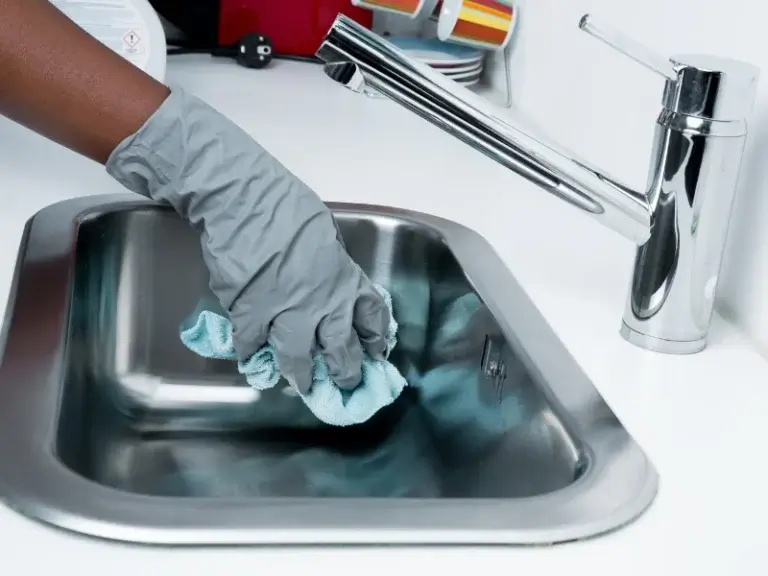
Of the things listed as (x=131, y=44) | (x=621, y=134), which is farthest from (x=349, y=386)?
(x=131, y=44)

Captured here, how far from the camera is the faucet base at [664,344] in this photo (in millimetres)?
699

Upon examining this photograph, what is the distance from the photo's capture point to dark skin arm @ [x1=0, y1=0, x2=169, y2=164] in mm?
718

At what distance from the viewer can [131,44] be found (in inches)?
47.4

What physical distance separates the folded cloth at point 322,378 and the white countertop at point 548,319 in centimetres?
15

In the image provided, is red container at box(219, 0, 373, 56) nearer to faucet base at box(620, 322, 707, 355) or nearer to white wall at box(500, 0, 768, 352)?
white wall at box(500, 0, 768, 352)

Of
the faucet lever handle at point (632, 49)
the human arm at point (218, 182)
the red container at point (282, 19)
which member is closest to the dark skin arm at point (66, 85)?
the human arm at point (218, 182)

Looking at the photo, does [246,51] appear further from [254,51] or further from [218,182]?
[218,182]

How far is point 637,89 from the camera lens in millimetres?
963

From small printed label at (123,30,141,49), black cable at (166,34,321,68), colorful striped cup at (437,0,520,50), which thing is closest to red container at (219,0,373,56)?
black cable at (166,34,321,68)

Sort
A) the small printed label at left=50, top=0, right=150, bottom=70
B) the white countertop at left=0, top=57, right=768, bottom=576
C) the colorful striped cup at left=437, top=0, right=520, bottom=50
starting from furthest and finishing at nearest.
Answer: the colorful striped cup at left=437, top=0, right=520, bottom=50, the small printed label at left=50, top=0, right=150, bottom=70, the white countertop at left=0, top=57, right=768, bottom=576

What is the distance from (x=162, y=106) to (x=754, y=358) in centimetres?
50

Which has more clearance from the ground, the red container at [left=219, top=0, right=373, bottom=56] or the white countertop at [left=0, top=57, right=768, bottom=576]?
the red container at [left=219, top=0, right=373, bottom=56]

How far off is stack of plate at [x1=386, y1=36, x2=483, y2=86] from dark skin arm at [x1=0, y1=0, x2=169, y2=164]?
68cm

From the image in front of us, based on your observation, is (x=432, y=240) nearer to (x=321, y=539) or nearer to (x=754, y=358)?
(x=754, y=358)
